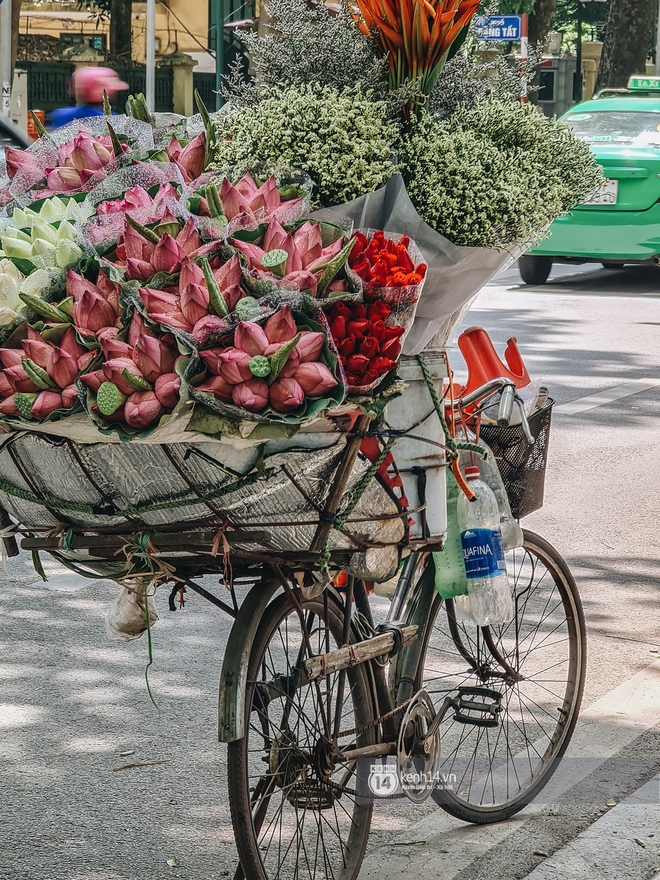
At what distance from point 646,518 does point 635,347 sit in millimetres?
4411

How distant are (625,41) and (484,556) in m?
23.2

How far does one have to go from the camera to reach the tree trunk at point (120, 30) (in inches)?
1047

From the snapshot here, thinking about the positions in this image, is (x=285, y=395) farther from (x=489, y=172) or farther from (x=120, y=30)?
(x=120, y=30)

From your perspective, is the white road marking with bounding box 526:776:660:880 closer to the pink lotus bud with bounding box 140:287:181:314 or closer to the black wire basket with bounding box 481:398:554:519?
the black wire basket with bounding box 481:398:554:519

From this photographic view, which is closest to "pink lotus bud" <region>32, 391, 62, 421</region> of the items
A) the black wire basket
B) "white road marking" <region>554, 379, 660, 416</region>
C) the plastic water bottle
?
the plastic water bottle

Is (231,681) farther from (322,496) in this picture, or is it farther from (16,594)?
(16,594)

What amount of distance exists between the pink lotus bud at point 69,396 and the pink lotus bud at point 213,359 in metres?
0.22

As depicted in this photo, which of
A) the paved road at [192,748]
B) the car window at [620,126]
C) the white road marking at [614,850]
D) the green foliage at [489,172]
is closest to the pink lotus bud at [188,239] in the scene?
the green foliage at [489,172]

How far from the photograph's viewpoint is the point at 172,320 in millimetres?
2068

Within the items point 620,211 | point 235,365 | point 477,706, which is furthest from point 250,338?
point 620,211

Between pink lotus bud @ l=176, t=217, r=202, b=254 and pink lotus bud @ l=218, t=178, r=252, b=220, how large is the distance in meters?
0.09

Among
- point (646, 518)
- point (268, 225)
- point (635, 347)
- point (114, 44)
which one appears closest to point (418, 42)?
point (268, 225)

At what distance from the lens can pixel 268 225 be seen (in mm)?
2189

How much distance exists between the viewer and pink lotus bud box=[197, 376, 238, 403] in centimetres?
203
